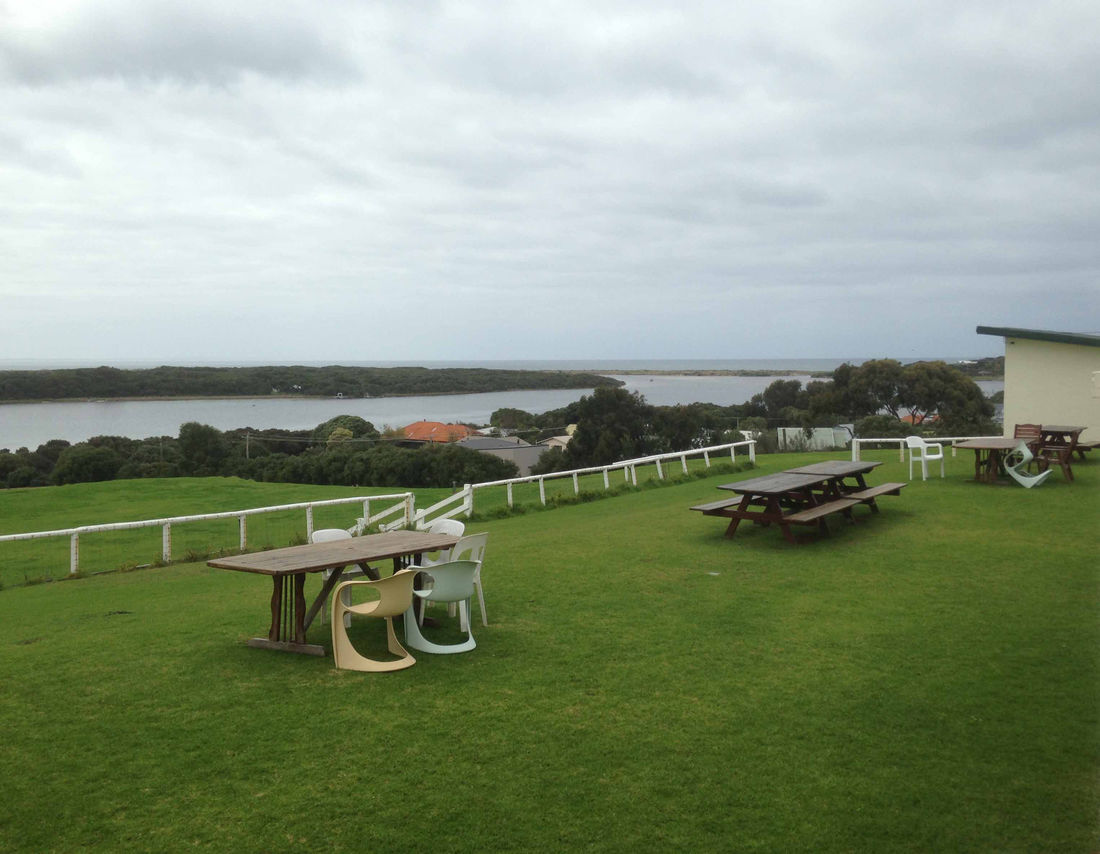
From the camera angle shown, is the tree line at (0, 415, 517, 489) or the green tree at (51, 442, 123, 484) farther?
the green tree at (51, 442, 123, 484)

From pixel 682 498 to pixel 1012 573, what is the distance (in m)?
7.88

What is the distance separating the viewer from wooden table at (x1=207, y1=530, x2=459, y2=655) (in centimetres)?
627

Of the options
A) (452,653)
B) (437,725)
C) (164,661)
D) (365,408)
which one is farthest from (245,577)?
(365,408)

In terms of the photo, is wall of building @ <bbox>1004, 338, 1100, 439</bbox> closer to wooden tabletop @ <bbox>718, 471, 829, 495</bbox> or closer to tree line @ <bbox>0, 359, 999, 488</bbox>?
tree line @ <bbox>0, 359, 999, 488</bbox>

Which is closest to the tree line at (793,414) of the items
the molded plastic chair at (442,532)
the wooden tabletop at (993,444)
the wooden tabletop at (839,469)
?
the wooden tabletop at (993,444)

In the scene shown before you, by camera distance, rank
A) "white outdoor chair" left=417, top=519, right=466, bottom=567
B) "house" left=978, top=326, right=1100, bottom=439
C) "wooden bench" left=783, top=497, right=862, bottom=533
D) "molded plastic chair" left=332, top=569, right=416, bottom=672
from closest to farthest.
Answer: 1. "molded plastic chair" left=332, top=569, right=416, bottom=672
2. "white outdoor chair" left=417, top=519, right=466, bottom=567
3. "wooden bench" left=783, top=497, right=862, bottom=533
4. "house" left=978, top=326, right=1100, bottom=439

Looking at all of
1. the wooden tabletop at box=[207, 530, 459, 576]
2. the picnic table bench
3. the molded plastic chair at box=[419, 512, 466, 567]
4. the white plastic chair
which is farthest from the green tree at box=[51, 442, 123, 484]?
the wooden tabletop at box=[207, 530, 459, 576]

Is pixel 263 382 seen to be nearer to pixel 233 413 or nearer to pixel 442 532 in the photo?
pixel 233 413

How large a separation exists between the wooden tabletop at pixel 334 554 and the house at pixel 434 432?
53327 millimetres

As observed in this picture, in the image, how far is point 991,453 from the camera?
14508 mm

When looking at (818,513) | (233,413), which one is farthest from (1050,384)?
(233,413)

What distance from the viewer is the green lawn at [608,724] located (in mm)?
3947

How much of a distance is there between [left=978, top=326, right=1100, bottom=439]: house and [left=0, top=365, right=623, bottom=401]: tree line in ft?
172

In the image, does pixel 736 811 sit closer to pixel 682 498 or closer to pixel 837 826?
pixel 837 826
